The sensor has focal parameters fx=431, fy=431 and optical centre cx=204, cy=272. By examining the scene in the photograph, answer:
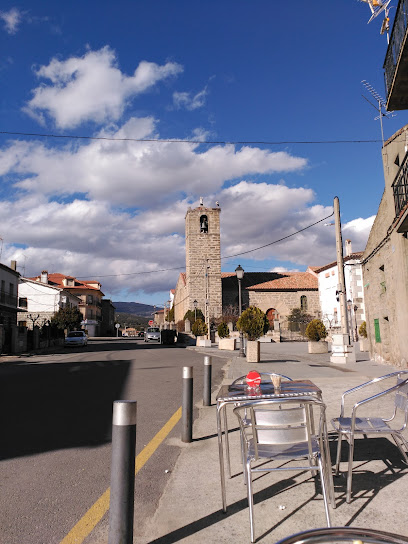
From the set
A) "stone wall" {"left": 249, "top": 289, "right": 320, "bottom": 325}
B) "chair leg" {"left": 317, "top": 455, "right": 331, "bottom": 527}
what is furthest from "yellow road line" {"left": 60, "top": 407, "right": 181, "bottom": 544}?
"stone wall" {"left": 249, "top": 289, "right": 320, "bottom": 325}

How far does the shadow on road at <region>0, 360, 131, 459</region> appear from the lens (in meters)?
4.98

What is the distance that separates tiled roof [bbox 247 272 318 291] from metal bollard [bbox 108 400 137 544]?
1960 inches

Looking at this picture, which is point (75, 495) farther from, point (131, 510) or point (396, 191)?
point (396, 191)

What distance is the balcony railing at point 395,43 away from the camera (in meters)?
8.77

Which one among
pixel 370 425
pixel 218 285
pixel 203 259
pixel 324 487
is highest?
pixel 203 259

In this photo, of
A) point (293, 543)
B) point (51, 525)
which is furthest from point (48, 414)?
point (293, 543)

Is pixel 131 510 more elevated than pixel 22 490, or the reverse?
pixel 131 510

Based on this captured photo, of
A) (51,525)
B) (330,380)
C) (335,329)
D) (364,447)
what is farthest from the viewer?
(335,329)

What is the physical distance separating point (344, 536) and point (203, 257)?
48.6 meters

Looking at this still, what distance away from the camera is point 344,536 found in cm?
139

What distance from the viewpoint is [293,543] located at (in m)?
1.39

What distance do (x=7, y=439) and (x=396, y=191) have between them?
31.5 feet

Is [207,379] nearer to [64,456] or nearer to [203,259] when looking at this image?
[64,456]

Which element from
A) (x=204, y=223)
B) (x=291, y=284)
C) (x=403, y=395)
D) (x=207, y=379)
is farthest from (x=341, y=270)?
(x=291, y=284)
